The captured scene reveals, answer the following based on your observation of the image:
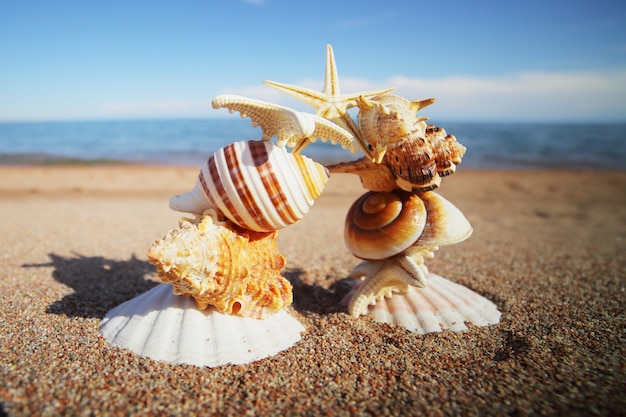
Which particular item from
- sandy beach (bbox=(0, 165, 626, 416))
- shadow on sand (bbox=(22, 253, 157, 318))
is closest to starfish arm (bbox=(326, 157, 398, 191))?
sandy beach (bbox=(0, 165, 626, 416))

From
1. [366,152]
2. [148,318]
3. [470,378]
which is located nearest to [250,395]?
[148,318]

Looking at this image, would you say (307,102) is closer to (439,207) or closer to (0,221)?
(439,207)

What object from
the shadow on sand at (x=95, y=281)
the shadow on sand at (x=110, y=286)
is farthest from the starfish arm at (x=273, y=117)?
the shadow on sand at (x=95, y=281)

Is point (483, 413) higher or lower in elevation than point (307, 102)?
lower

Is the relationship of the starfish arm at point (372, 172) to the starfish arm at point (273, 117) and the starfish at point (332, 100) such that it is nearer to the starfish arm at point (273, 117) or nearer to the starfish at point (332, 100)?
the starfish at point (332, 100)

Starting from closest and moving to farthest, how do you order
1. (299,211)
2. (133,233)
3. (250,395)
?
(250,395) → (299,211) → (133,233)

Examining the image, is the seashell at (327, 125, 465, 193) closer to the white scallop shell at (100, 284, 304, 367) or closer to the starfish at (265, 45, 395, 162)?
the starfish at (265, 45, 395, 162)
